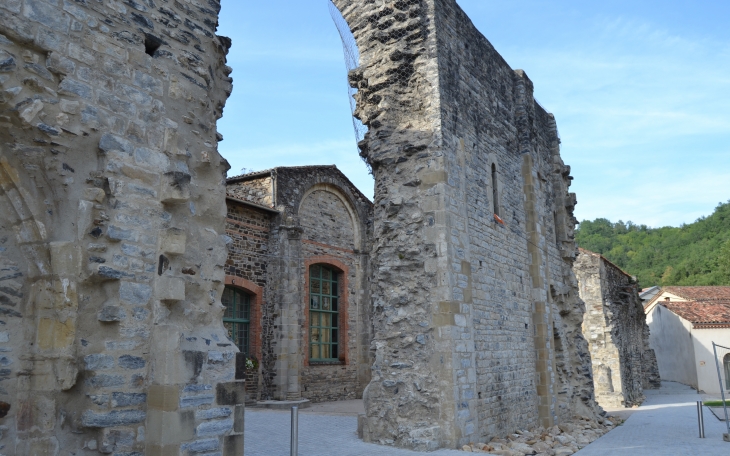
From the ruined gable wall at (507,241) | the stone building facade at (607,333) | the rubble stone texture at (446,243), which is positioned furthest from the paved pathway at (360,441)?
the stone building facade at (607,333)

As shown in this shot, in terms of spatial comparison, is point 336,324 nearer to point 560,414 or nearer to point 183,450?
point 560,414

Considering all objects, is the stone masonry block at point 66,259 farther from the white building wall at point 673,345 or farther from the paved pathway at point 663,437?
the white building wall at point 673,345

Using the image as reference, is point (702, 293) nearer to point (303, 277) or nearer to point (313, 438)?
point (303, 277)

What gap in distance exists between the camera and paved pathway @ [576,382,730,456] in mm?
9061

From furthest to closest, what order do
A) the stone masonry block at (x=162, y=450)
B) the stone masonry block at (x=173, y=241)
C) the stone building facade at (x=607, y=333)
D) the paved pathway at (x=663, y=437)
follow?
the stone building facade at (x=607, y=333) → the paved pathway at (x=663, y=437) → the stone masonry block at (x=173, y=241) → the stone masonry block at (x=162, y=450)

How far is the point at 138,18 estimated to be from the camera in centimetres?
461

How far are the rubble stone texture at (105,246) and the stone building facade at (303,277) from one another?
963 cm

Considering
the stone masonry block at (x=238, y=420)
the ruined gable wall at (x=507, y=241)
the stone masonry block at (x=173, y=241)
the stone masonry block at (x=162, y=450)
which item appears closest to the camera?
the stone masonry block at (x=162, y=450)

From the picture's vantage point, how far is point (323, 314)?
55.1ft

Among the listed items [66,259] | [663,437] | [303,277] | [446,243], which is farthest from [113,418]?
[303,277]

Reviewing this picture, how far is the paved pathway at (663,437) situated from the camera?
906cm

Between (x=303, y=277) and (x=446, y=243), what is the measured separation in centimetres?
803

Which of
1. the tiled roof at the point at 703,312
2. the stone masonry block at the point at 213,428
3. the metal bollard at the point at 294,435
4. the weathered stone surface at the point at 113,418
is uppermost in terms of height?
the tiled roof at the point at 703,312

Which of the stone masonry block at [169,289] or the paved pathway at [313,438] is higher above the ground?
the stone masonry block at [169,289]
